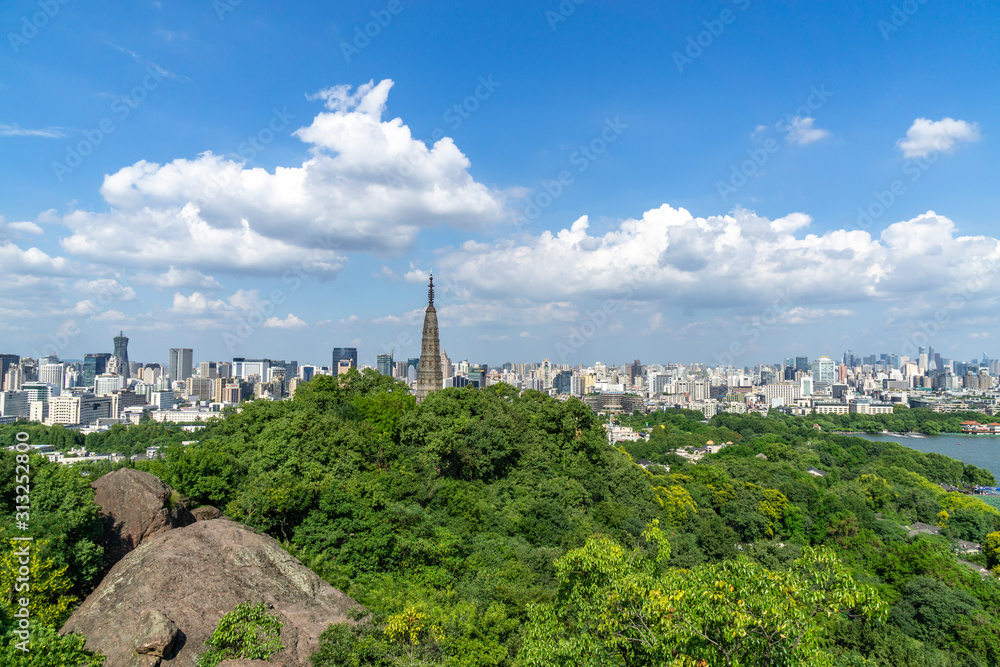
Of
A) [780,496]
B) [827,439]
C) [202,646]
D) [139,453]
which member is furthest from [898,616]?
[827,439]

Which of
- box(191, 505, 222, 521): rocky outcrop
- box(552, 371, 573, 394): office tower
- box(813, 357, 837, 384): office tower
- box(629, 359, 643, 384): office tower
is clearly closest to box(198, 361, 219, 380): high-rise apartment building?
box(552, 371, 573, 394): office tower

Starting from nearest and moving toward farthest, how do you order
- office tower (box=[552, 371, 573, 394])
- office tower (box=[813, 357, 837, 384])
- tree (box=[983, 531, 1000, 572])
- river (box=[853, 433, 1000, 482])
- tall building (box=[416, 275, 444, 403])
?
tree (box=[983, 531, 1000, 572]) → tall building (box=[416, 275, 444, 403]) → river (box=[853, 433, 1000, 482]) → office tower (box=[552, 371, 573, 394]) → office tower (box=[813, 357, 837, 384])

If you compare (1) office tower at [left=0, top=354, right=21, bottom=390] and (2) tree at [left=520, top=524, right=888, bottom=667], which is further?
(1) office tower at [left=0, top=354, right=21, bottom=390]

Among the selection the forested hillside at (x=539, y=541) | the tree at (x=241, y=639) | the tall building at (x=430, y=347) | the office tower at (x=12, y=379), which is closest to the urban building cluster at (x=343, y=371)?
the office tower at (x=12, y=379)

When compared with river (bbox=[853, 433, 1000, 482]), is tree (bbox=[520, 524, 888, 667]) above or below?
above

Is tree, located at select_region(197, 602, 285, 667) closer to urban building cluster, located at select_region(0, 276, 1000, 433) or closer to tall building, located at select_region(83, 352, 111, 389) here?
urban building cluster, located at select_region(0, 276, 1000, 433)

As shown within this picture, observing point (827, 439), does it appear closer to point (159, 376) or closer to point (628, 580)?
point (628, 580)

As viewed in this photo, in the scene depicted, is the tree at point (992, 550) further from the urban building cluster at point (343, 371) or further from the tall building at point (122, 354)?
the tall building at point (122, 354)

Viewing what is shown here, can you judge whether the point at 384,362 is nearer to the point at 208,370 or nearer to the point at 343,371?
the point at 343,371
